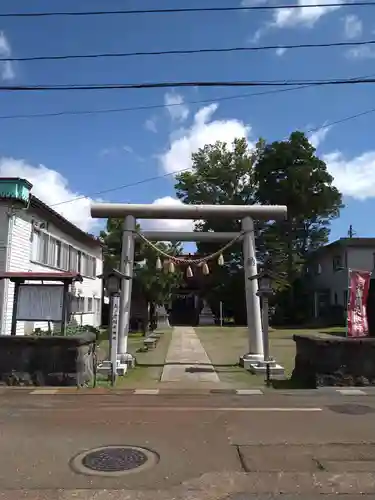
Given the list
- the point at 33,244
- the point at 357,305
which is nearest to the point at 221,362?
the point at 357,305

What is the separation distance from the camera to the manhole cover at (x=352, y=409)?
835cm

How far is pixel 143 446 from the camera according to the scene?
6.18 m

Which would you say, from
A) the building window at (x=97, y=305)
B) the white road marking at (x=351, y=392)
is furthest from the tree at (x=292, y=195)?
the white road marking at (x=351, y=392)

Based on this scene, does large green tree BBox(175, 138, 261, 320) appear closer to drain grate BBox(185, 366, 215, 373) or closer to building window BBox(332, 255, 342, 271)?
building window BBox(332, 255, 342, 271)

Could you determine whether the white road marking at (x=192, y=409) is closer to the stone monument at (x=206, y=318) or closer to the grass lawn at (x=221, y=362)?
the grass lawn at (x=221, y=362)

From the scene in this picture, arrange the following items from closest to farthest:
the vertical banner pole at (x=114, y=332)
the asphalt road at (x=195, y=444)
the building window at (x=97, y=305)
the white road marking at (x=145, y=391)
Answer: the asphalt road at (x=195, y=444)
the white road marking at (x=145, y=391)
the vertical banner pole at (x=114, y=332)
the building window at (x=97, y=305)

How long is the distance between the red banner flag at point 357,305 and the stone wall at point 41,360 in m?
7.77

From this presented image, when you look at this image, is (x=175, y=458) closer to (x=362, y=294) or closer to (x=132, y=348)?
(x=362, y=294)

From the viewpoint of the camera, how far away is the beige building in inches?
1406

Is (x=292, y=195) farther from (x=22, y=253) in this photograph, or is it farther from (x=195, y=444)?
(x=195, y=444)

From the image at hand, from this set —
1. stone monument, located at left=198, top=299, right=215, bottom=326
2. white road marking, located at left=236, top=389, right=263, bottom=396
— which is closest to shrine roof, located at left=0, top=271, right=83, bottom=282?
white road marking, located at left=236, top=389, right=263, bottom=396

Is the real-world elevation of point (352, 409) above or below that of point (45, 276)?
below

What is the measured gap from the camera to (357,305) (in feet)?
47.2

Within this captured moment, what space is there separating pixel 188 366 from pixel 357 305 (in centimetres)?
521
